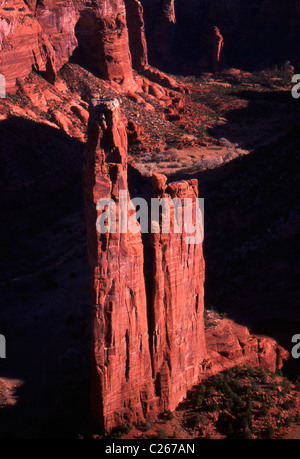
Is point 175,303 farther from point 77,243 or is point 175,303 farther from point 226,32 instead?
point 226,32

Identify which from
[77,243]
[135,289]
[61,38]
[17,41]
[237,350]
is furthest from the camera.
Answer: [61,38]

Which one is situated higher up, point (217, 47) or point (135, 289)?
point (217, 47)

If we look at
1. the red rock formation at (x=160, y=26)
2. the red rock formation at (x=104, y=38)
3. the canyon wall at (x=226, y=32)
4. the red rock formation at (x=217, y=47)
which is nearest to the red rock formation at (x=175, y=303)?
the red rock formation at (x=104, y=38)

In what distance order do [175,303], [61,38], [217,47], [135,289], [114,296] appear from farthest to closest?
[217,47] → [61,38] → [175,303] → [135,289] → [114,296]

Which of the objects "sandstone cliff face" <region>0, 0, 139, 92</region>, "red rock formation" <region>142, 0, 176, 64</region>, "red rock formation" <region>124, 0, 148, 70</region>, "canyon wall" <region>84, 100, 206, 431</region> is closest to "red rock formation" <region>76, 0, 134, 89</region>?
"sandstone cliff face" <region>0, 0, 139, 92</region>

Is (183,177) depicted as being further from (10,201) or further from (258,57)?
(258,57)

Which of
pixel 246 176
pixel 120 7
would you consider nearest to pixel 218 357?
pixel 246 176

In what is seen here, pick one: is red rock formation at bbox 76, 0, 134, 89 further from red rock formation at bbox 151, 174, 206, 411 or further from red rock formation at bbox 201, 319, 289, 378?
red rock formation at bbox 151, 174, 206, 411

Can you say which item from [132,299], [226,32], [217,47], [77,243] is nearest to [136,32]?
[217,47]
